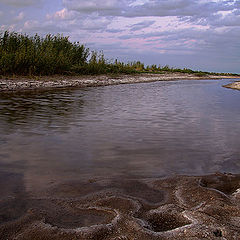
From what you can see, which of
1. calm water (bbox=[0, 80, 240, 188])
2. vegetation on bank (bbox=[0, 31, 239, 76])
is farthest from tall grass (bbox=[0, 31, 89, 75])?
calm water (bbox=[0, 80, 240, 188])

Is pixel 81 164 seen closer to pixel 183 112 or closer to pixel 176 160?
pixel 176 160

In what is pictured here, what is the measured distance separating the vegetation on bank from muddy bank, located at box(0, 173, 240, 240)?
14754 mm

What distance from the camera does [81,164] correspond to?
4480 millimetres

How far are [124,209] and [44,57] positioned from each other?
58.0ft

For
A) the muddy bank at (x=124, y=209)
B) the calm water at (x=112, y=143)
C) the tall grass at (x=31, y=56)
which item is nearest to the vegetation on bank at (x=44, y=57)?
the tall grass at (x=31, y=56)

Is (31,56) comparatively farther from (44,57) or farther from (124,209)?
(124,209)

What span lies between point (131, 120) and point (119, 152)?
320 cm

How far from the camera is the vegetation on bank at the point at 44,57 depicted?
17370mm

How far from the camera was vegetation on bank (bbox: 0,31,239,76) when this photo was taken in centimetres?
1737

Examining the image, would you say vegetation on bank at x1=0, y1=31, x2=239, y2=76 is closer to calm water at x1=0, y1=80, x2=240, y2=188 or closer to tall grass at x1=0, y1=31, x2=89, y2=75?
tall grass at x1=0, y1=31, x2=89, y2=75

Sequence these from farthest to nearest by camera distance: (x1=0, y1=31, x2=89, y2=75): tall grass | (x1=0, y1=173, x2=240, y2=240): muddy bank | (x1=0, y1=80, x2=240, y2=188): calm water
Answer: (x1=0, y1=31, x2=89, y2=75): tall grass < (x1=0, y1=80, x2=240, y2=188): calm water < (x1=0, y1=173, x2=240, y2=240): muddy bank

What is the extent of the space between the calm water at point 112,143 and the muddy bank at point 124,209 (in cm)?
33

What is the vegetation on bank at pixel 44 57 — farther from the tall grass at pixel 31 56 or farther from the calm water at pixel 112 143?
the calm water at pixel 112 143

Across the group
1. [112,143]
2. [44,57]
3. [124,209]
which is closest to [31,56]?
[44,57]
